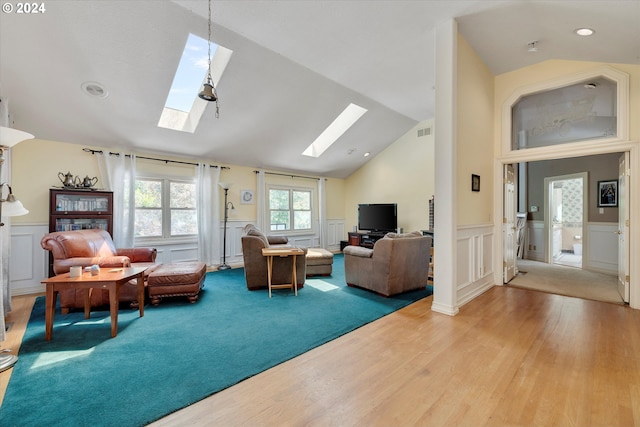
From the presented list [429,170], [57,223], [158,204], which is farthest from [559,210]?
[57,223]

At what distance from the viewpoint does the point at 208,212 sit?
5754 millimetres

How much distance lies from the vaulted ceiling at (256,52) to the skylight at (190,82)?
16 cm

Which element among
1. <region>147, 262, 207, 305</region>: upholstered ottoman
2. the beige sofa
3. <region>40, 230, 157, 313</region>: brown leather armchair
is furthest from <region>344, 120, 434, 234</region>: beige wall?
<region>40, 230, 157, 313</region>: brown leather armchair

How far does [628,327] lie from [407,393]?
2.73 meters

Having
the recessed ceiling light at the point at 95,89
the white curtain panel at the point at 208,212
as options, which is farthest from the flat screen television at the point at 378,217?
the recessed ceiling light at the point at 95,89

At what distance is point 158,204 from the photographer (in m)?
5.43

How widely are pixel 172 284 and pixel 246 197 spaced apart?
3248 mm

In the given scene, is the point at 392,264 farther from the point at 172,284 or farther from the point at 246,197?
the point at 246,197

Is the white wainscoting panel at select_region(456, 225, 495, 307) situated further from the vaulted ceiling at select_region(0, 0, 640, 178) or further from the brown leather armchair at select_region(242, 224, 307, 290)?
the vaulted ceiling at select_region(0, 0, 640, 178)

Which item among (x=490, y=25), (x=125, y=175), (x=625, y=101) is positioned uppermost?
(x=490, y=25)

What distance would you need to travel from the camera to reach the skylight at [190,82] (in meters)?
3.75

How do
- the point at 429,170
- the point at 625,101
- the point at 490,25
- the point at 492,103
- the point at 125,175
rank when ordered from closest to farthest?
the point at 490,25
the point at 625,101
the point at 492,103
the point at 125,175
the point at 429,170

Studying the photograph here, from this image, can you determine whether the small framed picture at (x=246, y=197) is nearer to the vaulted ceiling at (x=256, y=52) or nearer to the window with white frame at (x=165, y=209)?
the window with white frame at (x=165, y=209)

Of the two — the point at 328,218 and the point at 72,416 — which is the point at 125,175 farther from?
the point at 328,218
